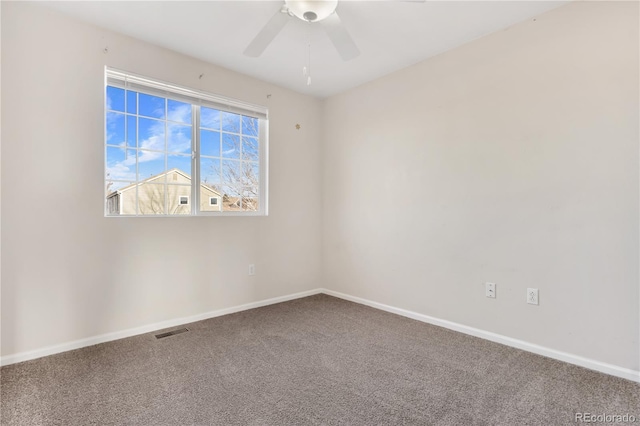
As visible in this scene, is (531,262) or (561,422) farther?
(531,262)

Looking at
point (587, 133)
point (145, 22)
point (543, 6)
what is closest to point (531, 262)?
point (587, 133)

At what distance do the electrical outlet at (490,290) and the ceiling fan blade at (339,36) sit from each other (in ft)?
6.65

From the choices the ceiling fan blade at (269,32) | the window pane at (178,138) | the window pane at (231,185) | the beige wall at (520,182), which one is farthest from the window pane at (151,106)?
the beige wall at (520,182)

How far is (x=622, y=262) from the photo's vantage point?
6.34ft

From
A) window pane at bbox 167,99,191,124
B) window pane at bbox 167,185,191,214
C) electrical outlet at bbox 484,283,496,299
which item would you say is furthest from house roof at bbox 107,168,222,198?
electrical outlet at bbox 484,283,496,299

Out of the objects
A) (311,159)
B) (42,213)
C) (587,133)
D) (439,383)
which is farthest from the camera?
(311,159)

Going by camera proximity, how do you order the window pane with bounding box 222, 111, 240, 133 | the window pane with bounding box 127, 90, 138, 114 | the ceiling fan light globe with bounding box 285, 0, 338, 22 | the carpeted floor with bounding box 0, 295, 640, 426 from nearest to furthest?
1. the carpeted floor with bounding box 0, 295, 640, 426
2. the ceiling fan light globe with bounding box 285, 0, 338, 22
3. the window pane with bounding box 127, 90, 138, 114
4. the window pane with bounding box 222, 111, 240, 133

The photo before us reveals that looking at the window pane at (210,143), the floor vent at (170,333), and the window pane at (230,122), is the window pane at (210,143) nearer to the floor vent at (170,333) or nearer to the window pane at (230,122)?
the window pane at (230,122)

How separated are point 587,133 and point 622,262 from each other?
32.9 inches

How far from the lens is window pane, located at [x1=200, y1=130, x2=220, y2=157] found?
3.04 meters

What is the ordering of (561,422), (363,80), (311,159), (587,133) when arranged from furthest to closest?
(311,159) → (363,80) → (587,133) → (561,422)

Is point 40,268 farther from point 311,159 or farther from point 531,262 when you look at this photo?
point 531,262

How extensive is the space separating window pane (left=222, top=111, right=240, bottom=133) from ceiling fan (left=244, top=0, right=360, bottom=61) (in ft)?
3.71

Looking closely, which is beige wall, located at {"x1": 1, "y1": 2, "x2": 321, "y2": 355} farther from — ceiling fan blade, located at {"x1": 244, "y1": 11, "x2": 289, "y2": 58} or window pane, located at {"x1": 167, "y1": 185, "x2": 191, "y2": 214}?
ceiling fan blade, located at {"x1": 244, "y1": 11, "x2": 289, "y2": 58}
